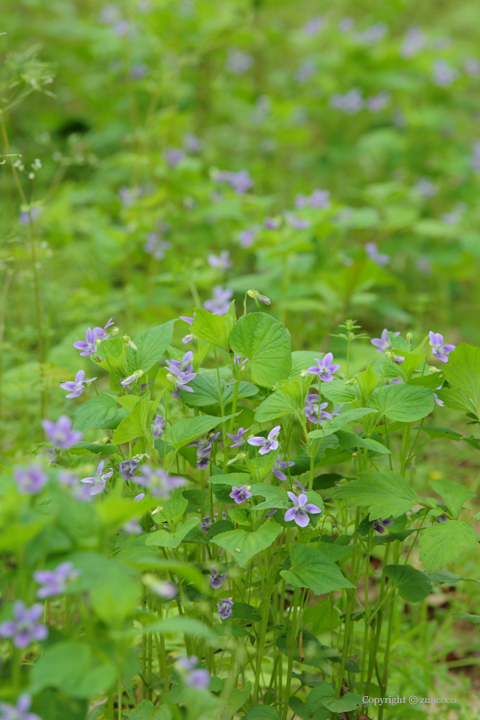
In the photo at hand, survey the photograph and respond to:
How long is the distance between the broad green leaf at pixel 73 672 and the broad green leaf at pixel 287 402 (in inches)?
17.0

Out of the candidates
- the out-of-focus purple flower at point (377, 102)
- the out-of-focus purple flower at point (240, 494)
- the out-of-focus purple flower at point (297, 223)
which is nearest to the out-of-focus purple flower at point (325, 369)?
the out-of-focus purple flower at point (240, 494)

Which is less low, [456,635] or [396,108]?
[396,108]

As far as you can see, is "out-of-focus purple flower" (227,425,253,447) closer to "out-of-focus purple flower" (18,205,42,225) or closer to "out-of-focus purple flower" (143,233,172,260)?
"out-of-focus purple flower" (18,205,42,225)

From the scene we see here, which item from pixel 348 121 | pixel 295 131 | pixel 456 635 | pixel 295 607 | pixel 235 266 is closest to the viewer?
pixel 295 607

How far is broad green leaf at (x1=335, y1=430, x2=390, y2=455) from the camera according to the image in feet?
3.05

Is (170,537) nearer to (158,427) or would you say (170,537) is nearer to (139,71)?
(158,427)

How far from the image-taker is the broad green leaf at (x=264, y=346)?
1.00 meters

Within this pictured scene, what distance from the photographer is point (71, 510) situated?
666 mm

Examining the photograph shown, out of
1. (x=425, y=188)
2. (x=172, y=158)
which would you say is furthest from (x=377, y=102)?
(x=172, y=158)

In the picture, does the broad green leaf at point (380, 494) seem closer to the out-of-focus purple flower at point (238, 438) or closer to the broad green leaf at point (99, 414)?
the out-of-focus purple flower at point (238, 438)

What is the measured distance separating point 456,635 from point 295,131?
2884 mm

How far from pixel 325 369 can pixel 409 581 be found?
0.39 metres

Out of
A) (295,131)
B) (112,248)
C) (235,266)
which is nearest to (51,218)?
(112,248)

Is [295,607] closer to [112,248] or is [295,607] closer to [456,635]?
[456,635]
